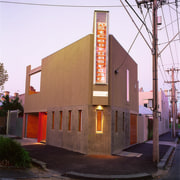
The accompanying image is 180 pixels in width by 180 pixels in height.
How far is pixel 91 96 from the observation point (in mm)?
13875

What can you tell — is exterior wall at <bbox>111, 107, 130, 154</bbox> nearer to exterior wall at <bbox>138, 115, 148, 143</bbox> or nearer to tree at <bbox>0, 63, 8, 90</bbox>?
exterior wall at <bbox>138, 115, 148, 143</bbox>

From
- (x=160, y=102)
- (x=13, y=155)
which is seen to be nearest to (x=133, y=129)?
(x=13, y=155)

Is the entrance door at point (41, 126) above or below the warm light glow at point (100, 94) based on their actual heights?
below

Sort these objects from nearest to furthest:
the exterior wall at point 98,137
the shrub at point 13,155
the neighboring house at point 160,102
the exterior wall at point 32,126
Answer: the shrub at point 13,155 < the exterior wall at point 98,137 < the exterior wall at point 32,126 < the neighboring house at point 160,102

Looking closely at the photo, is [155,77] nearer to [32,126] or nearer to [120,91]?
[120,91]

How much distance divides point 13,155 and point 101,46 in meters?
8.28

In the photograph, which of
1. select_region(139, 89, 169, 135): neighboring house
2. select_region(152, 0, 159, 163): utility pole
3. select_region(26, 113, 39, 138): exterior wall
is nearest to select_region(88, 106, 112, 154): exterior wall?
select_region(152, 0, 159, 163): utility pole

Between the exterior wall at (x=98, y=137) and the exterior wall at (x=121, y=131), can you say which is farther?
the exterior wall at (x=121, y=131)

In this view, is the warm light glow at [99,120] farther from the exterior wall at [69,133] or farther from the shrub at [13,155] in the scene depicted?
the shrub at [13,155]

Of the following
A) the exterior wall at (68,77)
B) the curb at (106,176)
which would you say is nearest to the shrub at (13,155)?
the curb at (106,176)

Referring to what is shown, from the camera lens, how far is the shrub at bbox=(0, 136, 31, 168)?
30.7 ft

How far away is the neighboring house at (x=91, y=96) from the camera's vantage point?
540 inches

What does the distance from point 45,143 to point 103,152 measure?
23.4ft

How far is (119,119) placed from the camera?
1577 cm
